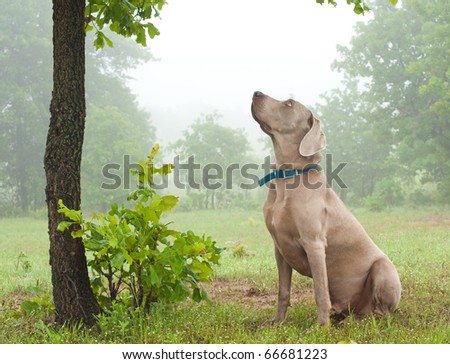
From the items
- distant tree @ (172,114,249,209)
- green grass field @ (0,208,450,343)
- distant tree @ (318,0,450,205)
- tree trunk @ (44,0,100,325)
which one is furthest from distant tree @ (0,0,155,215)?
tree trunk @ (44,0,100,325)

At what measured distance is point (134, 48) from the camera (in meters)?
36.7

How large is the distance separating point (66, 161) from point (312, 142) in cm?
213

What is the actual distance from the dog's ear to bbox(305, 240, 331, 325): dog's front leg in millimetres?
785

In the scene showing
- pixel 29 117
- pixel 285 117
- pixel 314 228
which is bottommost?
pixel 314 228

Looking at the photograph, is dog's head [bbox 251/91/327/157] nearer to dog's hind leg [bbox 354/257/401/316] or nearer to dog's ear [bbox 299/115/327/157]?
dog's ear [bbox 299/115/327/157]

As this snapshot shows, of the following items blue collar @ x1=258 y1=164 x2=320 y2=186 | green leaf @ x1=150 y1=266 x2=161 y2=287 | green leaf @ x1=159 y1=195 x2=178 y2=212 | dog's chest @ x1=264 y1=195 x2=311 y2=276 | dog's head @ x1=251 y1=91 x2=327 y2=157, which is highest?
dog's head @ x1=251 y1=91 x2=327 y2=157

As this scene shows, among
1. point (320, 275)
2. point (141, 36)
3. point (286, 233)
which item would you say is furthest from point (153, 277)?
point (141, 36)

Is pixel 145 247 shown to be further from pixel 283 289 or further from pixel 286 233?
pixel 283 289

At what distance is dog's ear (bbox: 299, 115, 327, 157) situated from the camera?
468cm

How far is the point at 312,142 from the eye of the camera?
4707 mm

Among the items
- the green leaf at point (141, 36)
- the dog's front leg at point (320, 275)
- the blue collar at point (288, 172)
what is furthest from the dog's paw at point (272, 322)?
the green leaf at point (141, 36)

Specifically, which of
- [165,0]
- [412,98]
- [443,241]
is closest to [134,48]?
[412,98]

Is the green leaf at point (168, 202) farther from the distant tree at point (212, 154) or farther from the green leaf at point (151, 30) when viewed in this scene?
the distant tree at point (212, 154)

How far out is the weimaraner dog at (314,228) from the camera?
4.58 m
